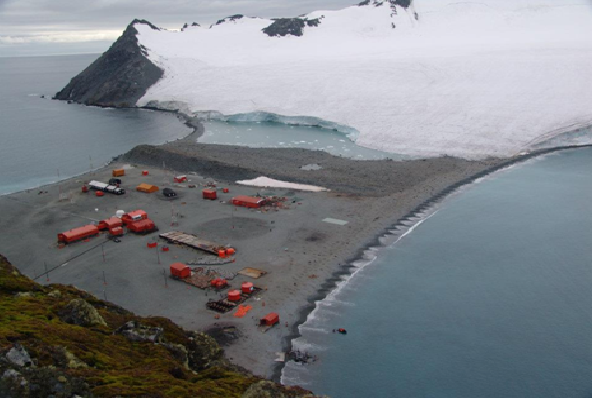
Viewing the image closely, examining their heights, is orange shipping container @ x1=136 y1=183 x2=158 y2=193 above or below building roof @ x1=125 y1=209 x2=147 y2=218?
above

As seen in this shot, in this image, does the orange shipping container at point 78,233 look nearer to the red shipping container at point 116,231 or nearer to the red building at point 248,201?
the red shipping container at point 116,231

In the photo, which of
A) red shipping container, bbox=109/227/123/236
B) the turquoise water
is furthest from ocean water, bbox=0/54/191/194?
red shipping container, bbox=109/227/123/236

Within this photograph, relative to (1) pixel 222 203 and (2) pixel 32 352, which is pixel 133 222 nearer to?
(1) pixel 222 203

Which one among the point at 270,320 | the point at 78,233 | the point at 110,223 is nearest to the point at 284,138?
the point at 110,223

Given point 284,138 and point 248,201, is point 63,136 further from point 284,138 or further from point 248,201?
point 248,201

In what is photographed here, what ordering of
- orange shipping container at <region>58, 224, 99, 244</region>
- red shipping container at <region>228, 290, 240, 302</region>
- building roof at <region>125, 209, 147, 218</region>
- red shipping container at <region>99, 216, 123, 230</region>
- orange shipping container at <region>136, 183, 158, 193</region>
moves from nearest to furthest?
red shipping container at <region>228, 290, 240, 302</region>
orange shipping container at <region>58, 224, 99, 244</region>
red shipping container at <region>99, 216, 123, 230</region>
building roof at <region>125, 209, 147, 218</region>
orange shipping container at <region>136, 183, 158, 193</region>

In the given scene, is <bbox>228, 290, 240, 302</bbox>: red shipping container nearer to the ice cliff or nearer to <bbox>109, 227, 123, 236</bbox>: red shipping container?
<bbox>109, 227, 123, 236</bbox>: red shipping container

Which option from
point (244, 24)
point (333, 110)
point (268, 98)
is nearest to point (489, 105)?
point (333, 110)

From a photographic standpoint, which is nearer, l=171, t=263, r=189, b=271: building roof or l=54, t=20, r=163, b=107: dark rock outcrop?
A: l=171, t=263, r=189, b=271: building roof

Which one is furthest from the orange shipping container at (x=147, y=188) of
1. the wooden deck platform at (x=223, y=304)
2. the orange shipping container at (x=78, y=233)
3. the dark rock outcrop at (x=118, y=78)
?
the dark rock outcrop at (x=118, y=78)
